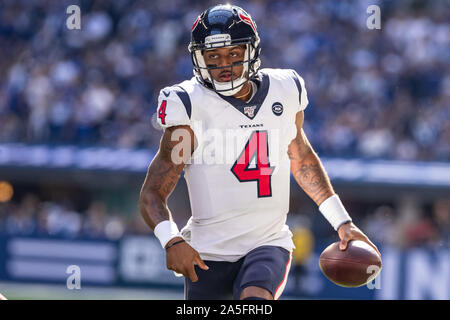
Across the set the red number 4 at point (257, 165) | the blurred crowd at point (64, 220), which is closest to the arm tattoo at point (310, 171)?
the red number 4 at point (257, 165)

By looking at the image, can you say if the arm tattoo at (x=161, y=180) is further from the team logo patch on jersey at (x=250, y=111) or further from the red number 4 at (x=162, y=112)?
the team logo patch on jersey at (x=250, y=111)

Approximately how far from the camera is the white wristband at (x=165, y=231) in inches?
138

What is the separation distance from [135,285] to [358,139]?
3.78m

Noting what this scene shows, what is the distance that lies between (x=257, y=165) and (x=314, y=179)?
487 millimetres

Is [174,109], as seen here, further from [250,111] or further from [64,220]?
[64,220]

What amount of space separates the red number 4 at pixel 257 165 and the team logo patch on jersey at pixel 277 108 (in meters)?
0.13

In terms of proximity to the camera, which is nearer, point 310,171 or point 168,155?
point 168,155

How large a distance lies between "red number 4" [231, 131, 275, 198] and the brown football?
0.48 meters

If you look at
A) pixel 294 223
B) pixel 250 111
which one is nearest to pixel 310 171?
pixel 250 111

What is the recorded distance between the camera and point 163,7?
44.8ft

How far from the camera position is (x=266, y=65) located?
12.2 m

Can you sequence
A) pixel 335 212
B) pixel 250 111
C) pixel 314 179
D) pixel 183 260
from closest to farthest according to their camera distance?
pixel 183 260
pixel 250 111
pixel 335 212
pixel 314 179

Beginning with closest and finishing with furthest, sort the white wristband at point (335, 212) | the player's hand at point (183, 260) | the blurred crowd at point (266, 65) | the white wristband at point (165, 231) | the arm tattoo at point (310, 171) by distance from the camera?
the player's hand at point (183, 260) < the white wristband at point (165, 231) < the white wristband at point (335, 212) < the arm tattoo at point (310, 171) < the blurred crowd at point (266, 65)
